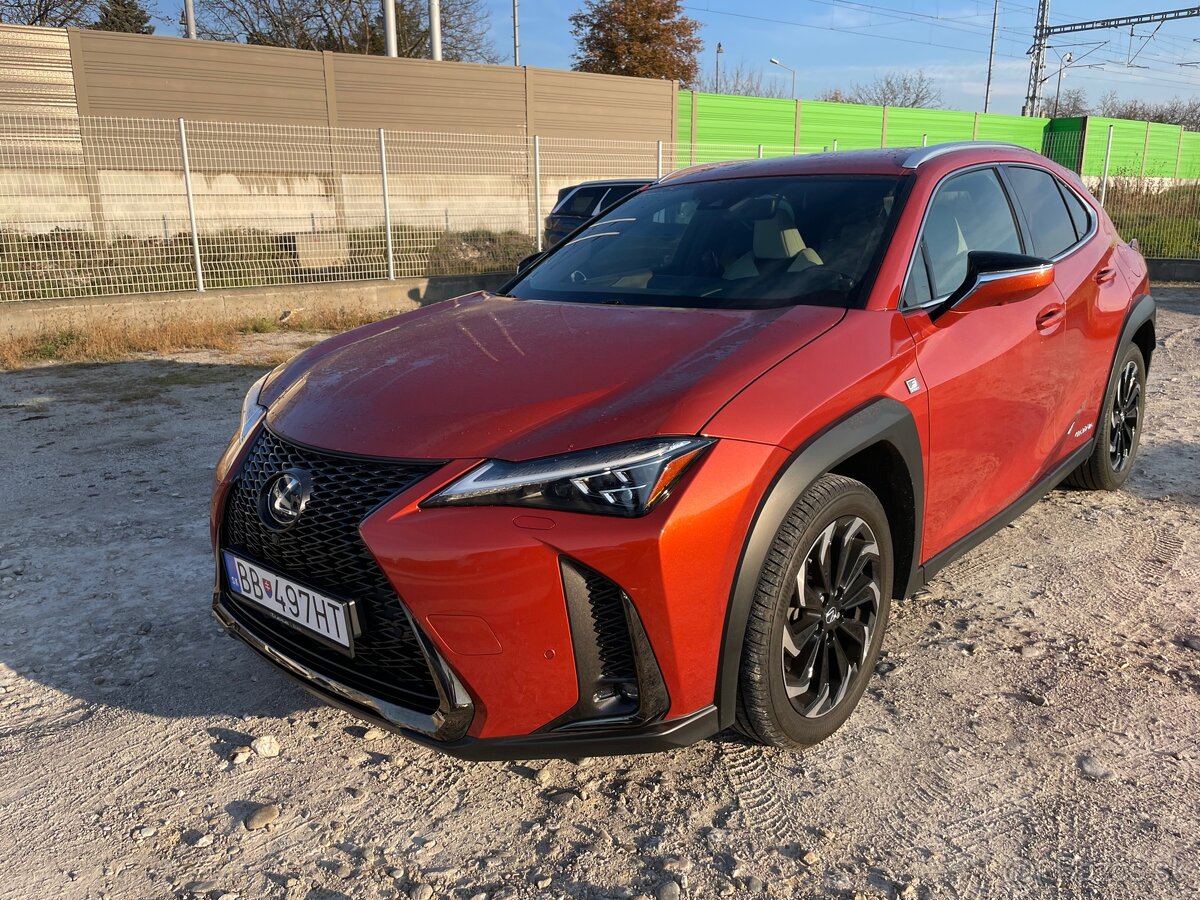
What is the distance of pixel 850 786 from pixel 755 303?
144 cm

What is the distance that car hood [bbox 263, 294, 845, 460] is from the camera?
212 cm

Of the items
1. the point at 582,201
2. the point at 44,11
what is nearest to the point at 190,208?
the point at 582,201

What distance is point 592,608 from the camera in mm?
1998

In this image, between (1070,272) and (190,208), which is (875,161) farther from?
(190,208)

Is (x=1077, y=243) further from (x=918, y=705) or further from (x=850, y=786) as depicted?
(x=850, y=786)

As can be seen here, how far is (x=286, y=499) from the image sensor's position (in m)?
2.28

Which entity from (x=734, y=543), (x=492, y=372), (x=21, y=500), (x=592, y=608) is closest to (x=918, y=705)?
(x=734, y=543)

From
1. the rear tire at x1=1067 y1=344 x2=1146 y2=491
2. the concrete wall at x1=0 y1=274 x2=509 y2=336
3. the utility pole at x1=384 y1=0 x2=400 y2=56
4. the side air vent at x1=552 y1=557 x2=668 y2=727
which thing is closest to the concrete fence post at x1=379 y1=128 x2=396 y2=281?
the concrete wall at x1=0 y1=274 x2=509 y2=336

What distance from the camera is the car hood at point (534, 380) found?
6.97 feet

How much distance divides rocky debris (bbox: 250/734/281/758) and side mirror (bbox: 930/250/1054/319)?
93.2 inches

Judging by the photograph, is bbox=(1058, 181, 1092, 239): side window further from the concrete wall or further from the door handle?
the concrete wall

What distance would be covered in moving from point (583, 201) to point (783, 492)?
36.6 feet

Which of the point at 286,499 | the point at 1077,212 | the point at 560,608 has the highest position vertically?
the point at 1077,212

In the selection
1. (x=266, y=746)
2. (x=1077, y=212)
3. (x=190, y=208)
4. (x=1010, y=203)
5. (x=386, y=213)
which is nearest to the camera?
(x=266, y=746)
